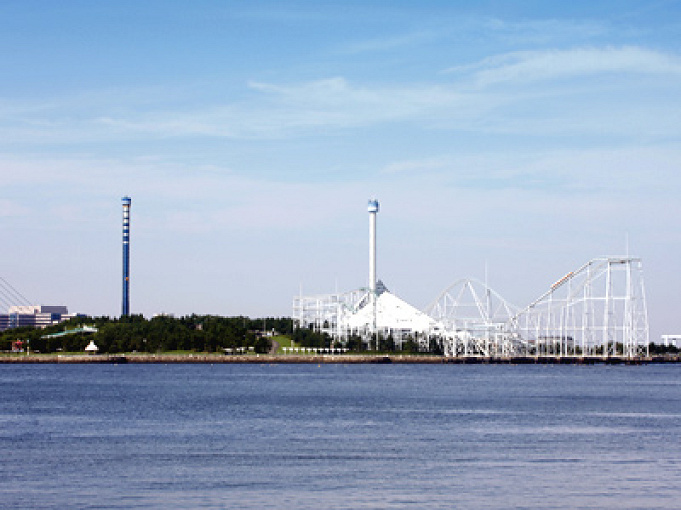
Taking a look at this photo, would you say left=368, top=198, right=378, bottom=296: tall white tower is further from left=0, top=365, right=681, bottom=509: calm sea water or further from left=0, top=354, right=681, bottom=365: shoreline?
left=0, top=365, right=681, bottom=509: calm sea water

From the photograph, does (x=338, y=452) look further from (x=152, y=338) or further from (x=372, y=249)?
(x=372, y=249)

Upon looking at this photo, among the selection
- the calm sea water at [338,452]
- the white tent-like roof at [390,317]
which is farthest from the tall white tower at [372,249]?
the calm sea water at [338,452]

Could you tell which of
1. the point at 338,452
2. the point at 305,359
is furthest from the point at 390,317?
the point at 338,452

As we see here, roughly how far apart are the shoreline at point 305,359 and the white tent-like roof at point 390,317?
929cm

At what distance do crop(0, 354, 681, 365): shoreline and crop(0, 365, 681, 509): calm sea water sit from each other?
3523 inches

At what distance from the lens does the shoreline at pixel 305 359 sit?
543ft

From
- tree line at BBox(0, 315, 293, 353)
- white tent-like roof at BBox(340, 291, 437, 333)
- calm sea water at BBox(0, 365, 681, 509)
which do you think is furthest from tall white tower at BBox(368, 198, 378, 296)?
calm sea water at BBox(0, 365, 681, 509)

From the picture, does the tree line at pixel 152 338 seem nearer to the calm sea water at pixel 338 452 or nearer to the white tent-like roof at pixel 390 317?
the white tent-like roof at pixel 390 317

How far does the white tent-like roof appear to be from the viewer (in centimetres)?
18325

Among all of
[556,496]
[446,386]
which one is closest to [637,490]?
[556,496]

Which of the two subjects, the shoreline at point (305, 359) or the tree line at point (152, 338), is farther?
the tree line at point (152, 338)

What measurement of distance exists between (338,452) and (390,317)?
148171 mm

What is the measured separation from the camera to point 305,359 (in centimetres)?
16538

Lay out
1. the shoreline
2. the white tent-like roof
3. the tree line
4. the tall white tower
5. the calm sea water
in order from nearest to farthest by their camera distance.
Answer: the calm sea water, the shoreline, the tree line, the white tent-like roof, the tall white tower
